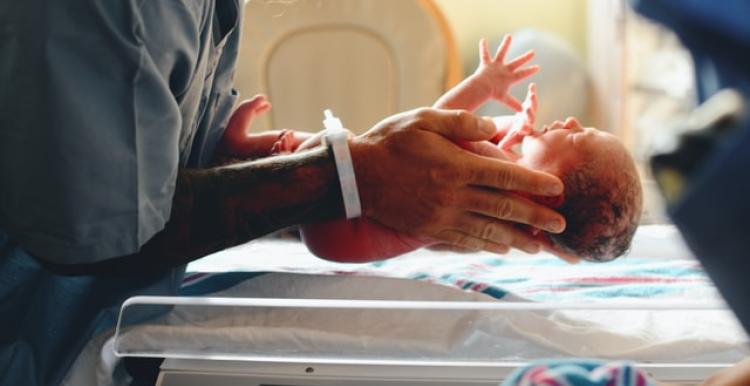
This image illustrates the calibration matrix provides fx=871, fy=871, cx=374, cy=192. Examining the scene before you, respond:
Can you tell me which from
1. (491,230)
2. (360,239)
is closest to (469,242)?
(491,230)

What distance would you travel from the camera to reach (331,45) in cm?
194

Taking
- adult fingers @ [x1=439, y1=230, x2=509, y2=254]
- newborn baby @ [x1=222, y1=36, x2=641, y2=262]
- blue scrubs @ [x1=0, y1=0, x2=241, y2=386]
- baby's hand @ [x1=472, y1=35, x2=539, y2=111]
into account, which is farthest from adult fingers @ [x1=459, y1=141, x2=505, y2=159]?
blue scrubs @ [x1=0, y1=0, x2=241, y2=386]

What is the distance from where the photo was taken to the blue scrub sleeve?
2.85ft

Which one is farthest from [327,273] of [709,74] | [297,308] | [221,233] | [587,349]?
[709,74]

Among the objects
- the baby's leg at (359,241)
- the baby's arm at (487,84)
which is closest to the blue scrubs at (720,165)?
the baby's leg at (359,241)

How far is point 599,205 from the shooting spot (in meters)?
1.10

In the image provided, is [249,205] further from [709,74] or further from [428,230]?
[709,74]

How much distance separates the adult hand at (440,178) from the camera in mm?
1030

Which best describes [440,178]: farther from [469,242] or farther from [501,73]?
[501,73]

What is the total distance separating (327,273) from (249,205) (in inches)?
8.1

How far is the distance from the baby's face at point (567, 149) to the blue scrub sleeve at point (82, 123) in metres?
0.49

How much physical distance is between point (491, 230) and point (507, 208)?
0.05m

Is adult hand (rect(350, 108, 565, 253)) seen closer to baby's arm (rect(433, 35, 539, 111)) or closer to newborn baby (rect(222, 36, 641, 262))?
newborn baby (rect(222, 36, 641, 262))

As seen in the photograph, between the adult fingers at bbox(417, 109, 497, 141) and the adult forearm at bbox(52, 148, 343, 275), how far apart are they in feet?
0.42
